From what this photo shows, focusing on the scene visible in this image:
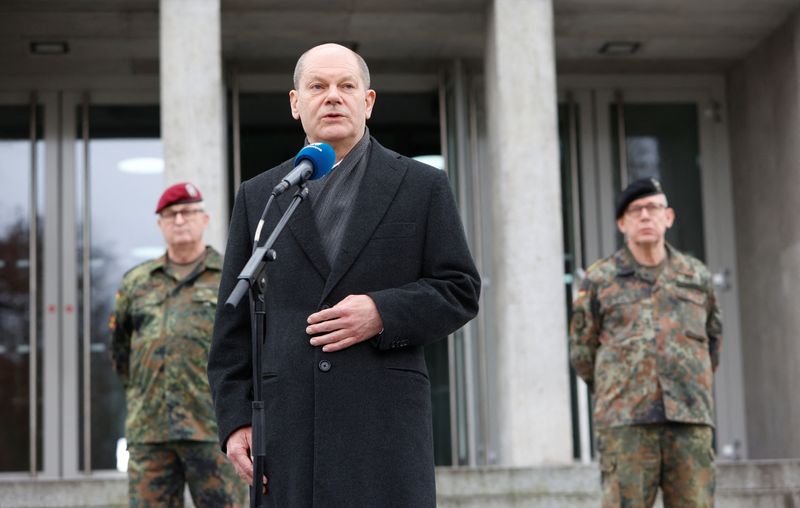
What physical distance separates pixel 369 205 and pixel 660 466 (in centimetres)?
316

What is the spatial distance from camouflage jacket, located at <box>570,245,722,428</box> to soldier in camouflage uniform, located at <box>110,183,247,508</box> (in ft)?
5.70

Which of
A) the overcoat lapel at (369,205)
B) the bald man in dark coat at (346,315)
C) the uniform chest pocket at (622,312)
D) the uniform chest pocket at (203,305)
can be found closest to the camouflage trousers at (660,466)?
the uniform chest pocket at (622,312)

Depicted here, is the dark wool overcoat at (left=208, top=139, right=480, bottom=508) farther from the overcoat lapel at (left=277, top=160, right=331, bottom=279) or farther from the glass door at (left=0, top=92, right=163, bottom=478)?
the glass door at (left=0, top=92, right=163, bottom=478)

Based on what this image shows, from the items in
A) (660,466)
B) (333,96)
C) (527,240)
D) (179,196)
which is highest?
(527,240)

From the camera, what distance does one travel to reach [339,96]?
11.4ft

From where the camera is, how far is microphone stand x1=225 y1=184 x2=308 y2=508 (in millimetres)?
3029

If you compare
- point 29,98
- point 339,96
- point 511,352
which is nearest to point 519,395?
point 511,352

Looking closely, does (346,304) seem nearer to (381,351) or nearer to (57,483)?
(381,351)

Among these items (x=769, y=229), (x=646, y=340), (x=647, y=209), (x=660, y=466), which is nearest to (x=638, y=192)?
(x=647, y=209)

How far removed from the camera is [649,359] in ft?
20.3

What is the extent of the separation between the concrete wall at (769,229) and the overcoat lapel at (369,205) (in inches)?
320

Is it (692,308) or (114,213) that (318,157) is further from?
(114,213)

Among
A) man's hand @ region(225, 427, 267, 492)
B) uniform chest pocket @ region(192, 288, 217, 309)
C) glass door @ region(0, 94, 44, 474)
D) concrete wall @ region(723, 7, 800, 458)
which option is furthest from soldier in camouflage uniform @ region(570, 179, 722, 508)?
glass door @ region(0, 94, 44, 474)

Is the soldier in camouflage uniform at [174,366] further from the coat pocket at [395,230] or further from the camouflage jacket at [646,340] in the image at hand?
the coat pocket at [395,230]
